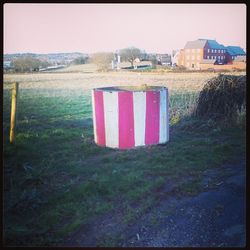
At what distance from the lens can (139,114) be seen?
332 cm

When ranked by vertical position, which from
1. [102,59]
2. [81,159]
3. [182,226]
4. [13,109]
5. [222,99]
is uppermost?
[102,59]

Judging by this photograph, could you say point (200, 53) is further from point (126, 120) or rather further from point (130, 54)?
point (126, 120)

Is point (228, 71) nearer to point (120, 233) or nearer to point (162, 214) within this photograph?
point (162, 214)

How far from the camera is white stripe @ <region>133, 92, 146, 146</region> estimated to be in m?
3.29

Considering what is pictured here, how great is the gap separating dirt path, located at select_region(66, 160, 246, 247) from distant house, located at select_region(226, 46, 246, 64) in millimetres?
1520

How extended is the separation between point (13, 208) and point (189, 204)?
4.98ft

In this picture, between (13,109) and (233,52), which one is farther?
(13,109)

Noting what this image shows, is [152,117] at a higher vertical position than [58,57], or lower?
lower

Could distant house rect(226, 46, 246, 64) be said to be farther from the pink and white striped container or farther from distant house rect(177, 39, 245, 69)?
the pink and white striped container

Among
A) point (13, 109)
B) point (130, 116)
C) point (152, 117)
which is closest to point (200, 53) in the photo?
point (152, 117)

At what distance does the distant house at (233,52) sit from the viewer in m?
3.15

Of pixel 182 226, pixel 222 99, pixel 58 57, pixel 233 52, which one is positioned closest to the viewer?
pixel 182 226

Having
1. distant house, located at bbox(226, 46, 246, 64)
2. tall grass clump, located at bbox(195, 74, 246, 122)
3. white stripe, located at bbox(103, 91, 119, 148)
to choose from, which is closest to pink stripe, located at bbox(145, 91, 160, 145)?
white stripe, located at bbox(103, 91, 119, 148)

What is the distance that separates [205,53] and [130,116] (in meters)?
1.08
